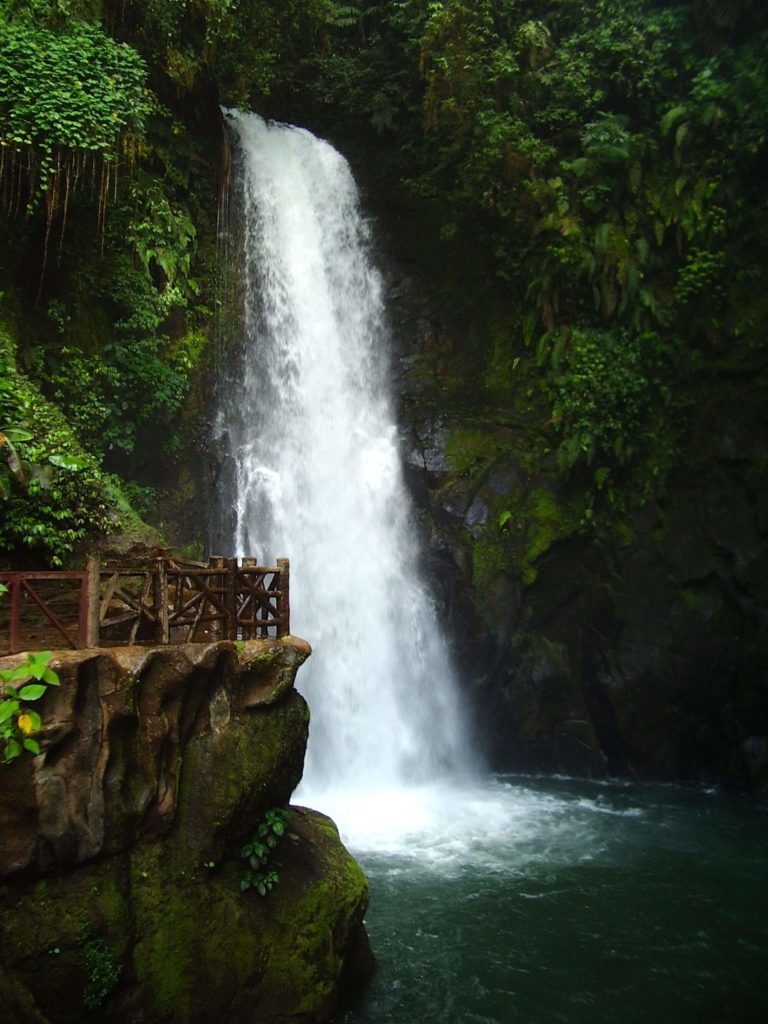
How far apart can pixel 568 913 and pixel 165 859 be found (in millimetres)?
5213

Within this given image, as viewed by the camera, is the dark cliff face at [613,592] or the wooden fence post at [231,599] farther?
the dark cliff face at [613,592]

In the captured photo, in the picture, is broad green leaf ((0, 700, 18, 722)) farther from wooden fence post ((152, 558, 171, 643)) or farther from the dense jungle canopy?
the dense jungle canopy

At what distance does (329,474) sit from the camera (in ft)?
50.7

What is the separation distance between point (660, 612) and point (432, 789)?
5.41m

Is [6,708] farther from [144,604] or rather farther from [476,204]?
[476,204]

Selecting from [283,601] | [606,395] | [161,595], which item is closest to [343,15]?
[606,395]

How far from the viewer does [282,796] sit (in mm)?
7691

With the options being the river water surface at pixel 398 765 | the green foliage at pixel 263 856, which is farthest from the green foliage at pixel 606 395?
the green foliage at pixel 263 856

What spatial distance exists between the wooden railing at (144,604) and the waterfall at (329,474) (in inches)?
184

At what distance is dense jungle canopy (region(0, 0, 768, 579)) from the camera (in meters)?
12.5

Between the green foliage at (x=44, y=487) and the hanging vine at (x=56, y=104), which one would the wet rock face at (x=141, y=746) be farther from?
the hanging vine at (x=56, y=104)

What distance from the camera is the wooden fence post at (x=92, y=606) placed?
7.27m

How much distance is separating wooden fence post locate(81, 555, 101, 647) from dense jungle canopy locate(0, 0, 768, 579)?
4.72m

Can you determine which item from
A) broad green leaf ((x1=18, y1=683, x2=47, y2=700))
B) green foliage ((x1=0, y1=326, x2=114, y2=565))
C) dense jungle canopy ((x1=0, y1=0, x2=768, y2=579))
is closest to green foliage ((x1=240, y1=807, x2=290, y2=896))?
broad green leaf ((x1=18, y1=683, x2=47, y2=700))
